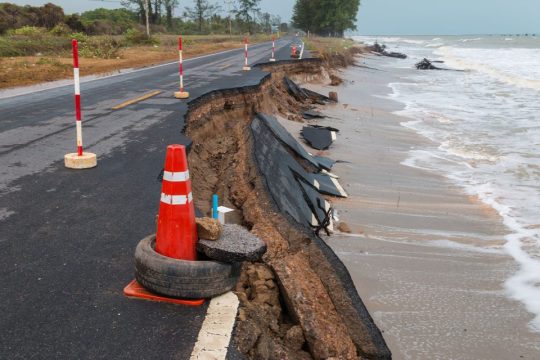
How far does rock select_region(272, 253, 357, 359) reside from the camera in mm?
3426

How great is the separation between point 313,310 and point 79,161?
368cm

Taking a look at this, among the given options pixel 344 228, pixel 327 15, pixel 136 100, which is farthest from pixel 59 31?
pixel 327 15

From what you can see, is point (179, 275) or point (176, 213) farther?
point (176, 213)

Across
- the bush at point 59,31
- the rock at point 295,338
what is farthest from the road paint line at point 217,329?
the bush at point 59,31

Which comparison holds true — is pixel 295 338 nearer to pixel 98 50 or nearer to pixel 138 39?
pixel 98 50

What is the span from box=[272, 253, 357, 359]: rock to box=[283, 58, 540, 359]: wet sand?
2.49 feet

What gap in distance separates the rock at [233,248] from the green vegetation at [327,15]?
95.3 meters

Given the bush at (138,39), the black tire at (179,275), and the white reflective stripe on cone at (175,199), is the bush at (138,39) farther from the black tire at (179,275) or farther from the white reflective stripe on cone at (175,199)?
the black tire at (179,275)

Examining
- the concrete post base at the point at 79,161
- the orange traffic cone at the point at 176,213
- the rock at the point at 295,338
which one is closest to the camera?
the orange traffic cone at the point at 176,213

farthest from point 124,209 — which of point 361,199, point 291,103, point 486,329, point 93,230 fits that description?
point 291,103

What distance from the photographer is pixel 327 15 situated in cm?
9325

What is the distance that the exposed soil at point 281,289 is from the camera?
3.31 meters

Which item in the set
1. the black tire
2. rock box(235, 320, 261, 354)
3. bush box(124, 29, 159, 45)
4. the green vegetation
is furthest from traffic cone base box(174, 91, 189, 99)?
the green vegetation

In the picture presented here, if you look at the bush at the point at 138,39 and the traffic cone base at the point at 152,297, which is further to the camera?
the bush at the point at 138,39
